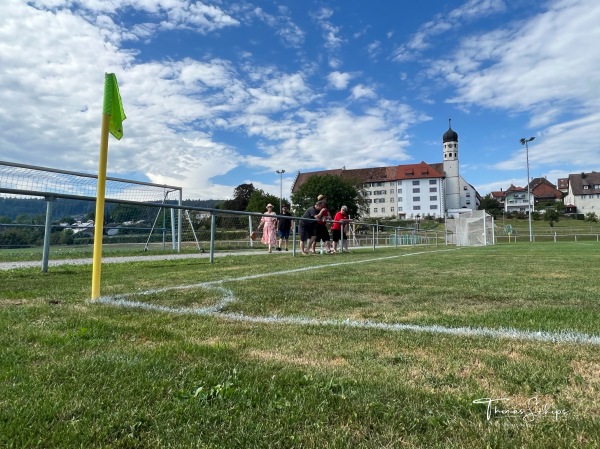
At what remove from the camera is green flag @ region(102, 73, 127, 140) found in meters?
4.32

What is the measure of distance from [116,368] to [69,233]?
10221 mm

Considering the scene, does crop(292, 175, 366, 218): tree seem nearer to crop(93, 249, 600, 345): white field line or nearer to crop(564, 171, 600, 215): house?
crop(564, 171, 600, 215): house

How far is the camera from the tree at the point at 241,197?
298ft

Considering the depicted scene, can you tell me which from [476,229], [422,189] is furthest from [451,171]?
[476,229]

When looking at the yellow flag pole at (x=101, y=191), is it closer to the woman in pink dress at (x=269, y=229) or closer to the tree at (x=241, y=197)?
the woman in pink dress at (x=269, y=229)

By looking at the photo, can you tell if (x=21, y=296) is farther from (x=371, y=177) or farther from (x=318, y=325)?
(x=371, y=177)

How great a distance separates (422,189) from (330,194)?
33344 mm

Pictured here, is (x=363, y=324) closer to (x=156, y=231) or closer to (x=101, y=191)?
(x=101, y=191)

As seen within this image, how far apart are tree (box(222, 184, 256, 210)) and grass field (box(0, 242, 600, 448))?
286 feet

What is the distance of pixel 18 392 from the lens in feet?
5.70

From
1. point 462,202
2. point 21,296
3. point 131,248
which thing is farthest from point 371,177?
point 21,296

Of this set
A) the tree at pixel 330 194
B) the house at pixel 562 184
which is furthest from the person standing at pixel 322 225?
the house at pixel 562 184

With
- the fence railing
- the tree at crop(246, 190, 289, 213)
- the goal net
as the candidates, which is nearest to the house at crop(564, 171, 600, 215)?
the tree at crop(246, 190, 289, 213)

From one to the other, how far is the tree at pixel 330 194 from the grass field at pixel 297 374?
236ft
